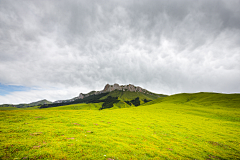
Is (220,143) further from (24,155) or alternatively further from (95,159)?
(24,155)

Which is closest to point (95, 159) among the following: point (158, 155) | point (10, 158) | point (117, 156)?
point (117, 156)

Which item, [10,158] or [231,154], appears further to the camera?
[231,154]

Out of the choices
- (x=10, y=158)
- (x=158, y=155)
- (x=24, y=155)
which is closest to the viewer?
(x=10, y=158)

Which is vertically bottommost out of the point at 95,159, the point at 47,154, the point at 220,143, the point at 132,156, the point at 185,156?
the point at 220,143

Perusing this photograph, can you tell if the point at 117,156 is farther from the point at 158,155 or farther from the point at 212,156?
the point at 212,156

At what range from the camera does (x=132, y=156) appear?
12883 millimetres

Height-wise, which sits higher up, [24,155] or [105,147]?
[24,155]

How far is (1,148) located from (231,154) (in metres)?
35.3

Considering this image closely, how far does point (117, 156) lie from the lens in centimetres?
1240

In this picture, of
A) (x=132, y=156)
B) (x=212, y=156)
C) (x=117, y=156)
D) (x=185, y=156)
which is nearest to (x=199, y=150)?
(x=212, y=156)

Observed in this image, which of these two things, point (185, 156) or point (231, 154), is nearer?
point (185, 156)

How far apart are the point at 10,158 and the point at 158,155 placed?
17.9 metres

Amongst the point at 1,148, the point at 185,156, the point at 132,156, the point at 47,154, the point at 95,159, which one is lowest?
the point at 185,156

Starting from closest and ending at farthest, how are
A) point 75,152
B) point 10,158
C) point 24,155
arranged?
1. point 10,158
2. point 24,155
3. point 75,152
